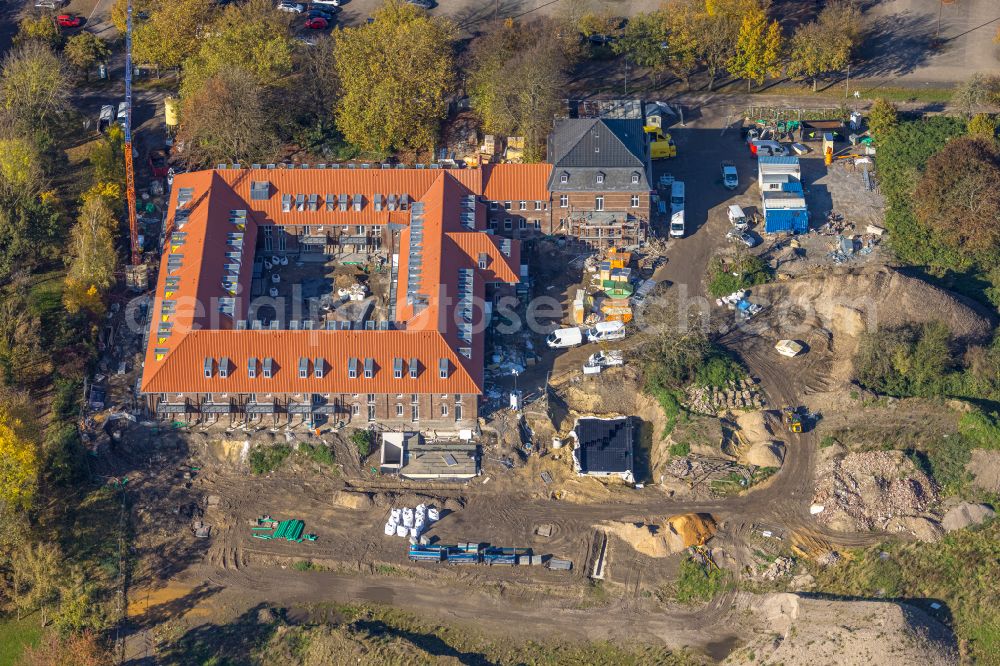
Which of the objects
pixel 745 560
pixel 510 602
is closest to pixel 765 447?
pixel 745 560

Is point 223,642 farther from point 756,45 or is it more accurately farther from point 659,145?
point 756,45

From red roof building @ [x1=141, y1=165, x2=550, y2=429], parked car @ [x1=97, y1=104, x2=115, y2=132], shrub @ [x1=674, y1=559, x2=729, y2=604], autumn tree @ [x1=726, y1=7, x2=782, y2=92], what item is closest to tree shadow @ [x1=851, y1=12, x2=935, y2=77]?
autumn tree @ [x1=726, y1=7, x2=782, y2=92]

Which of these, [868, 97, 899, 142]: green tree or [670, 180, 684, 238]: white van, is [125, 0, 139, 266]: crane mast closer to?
[670, 180, 684, 238]: white van

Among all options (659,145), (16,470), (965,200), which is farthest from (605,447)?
(16,470)

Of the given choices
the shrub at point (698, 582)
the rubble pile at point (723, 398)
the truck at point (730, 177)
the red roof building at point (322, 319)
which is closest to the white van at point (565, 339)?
the red roof building at point (322, 319)

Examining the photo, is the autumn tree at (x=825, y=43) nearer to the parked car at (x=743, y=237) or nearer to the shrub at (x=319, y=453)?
the parked car at (x=743, y=237)
